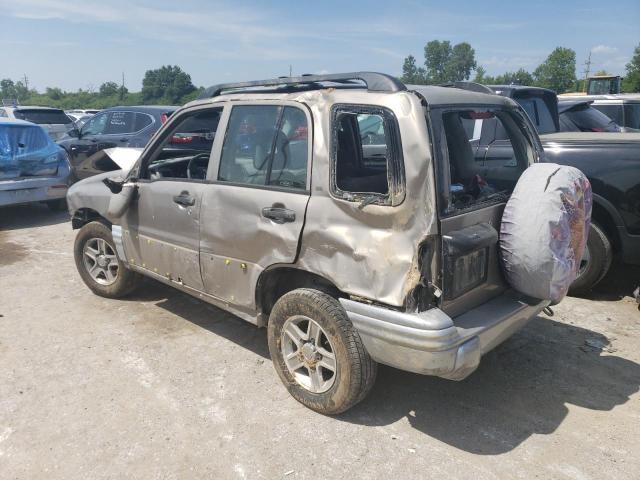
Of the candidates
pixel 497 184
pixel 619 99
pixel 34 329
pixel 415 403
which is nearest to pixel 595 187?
pixel 497 184

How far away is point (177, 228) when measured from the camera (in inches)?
153

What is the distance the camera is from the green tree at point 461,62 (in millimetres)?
125312

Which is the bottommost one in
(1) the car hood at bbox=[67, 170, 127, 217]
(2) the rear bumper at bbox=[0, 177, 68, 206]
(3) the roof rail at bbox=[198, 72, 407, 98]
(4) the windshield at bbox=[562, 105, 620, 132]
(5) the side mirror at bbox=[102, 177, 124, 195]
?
(2) the rear bumper at bbox=[0, 177, 68, 206]

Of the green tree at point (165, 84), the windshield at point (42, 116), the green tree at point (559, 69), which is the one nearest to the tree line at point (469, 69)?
the green tree at point (559, 69)

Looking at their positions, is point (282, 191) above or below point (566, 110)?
below

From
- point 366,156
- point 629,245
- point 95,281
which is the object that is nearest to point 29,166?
point 95,281

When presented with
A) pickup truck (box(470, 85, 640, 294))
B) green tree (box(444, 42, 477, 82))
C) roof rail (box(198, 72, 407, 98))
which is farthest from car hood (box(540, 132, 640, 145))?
green tree (box(444, 42, 477, 82))

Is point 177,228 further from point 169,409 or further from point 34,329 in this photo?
point 34,329

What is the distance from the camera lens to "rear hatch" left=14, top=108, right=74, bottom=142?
44.8ft

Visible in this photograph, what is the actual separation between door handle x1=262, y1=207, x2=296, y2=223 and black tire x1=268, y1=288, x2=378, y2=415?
421mm

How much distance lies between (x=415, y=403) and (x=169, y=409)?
4.92ft

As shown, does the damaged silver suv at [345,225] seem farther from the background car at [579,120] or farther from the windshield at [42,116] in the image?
the windshield at [42,116]

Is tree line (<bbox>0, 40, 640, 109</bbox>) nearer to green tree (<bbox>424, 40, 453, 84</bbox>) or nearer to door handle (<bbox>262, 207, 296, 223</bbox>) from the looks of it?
green tree (<bbox>424, 40, 453, 84</bbox>)

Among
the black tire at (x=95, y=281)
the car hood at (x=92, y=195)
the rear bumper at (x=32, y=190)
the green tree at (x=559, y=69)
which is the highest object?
the green tree at (x=559, y=69)
